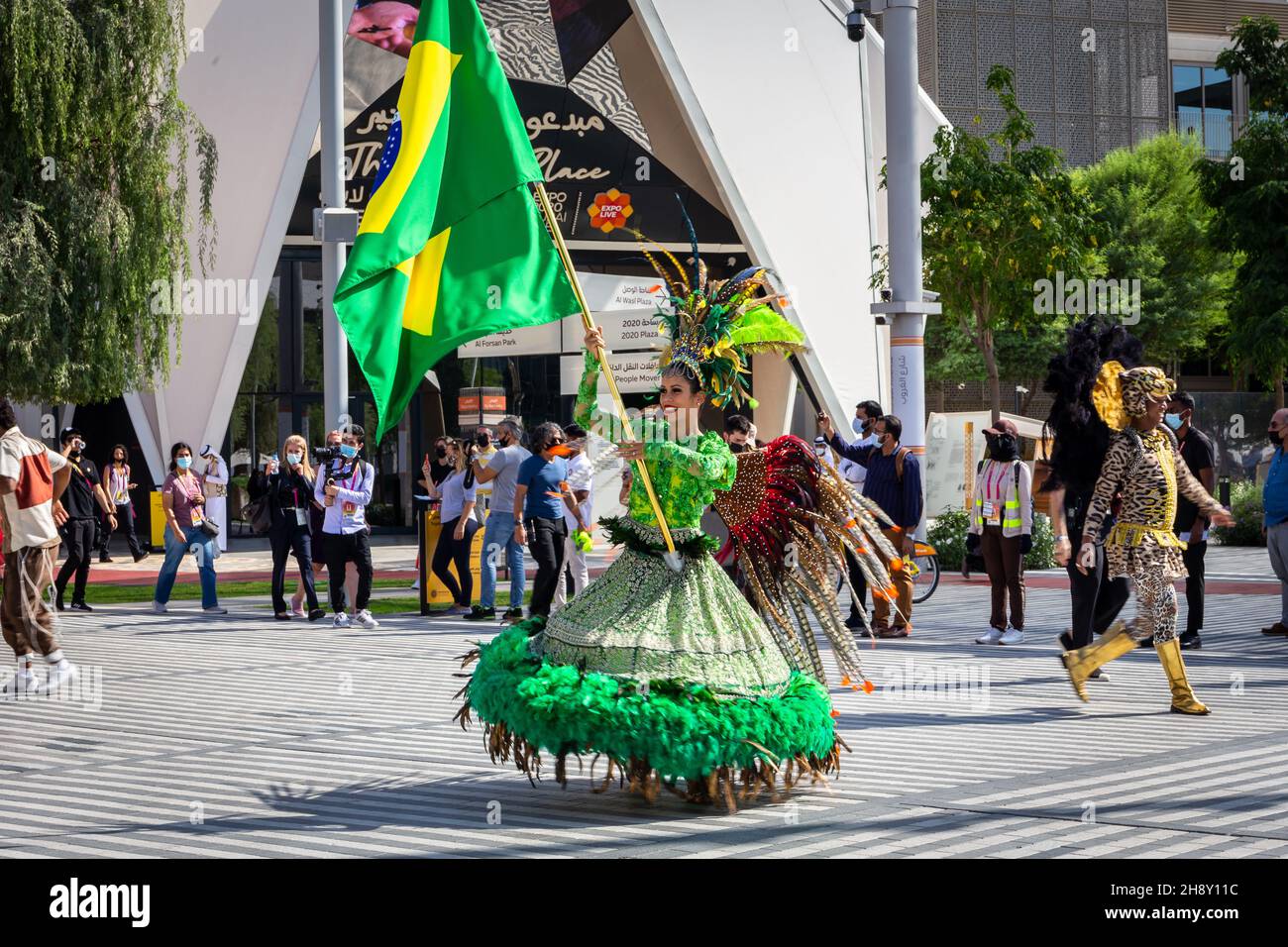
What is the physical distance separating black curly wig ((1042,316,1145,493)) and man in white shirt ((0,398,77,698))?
22.8ft

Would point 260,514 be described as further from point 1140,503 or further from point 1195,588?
point 1140,503

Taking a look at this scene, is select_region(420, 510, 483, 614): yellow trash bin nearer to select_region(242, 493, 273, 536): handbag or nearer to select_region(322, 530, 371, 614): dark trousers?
select_region(322, 530, 371, 614): dark trousers

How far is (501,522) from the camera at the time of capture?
50.9 feet

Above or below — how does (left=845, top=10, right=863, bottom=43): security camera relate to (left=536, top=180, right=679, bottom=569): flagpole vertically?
above

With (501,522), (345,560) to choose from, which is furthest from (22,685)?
(501,522)

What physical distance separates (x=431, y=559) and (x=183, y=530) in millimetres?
2634

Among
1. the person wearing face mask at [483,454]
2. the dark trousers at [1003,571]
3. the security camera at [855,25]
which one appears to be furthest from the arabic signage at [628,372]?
the dark trousers at [1003,571]

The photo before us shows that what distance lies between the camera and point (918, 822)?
641 centimetres

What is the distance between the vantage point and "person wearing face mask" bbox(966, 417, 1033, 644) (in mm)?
12812

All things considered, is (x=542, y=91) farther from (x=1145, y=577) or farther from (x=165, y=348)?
(x=1145, y=577)

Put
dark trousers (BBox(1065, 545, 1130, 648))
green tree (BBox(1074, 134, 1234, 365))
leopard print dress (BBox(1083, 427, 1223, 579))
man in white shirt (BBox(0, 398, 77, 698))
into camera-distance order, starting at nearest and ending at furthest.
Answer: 1. leopard print dress (BBox(1083, 427, 1223, 579))
2. dark trousers (BBox(1065, 545, 1130, 648))
3. man in white shirt (BBox(0, 398, 77, 698))
4. green tree (BBox(1074, 134, 1234, 365))

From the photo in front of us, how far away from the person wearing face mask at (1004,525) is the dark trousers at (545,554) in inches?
144

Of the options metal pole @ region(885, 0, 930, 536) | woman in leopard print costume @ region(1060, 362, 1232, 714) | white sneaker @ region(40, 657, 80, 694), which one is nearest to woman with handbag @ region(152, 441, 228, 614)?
white sneaker @ region(40, 657, 80, 694)
